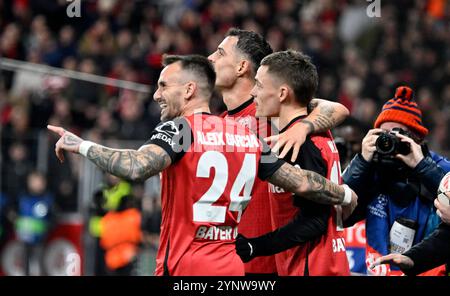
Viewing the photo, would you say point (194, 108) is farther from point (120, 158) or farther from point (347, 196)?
point (347, 196)

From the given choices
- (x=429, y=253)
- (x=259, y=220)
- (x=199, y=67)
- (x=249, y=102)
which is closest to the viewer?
(x=429, y=253)

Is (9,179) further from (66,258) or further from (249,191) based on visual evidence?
(249,191)

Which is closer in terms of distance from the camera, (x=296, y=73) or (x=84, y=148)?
(x=84, y=148)

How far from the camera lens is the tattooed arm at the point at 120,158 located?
5.29m

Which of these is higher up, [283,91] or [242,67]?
[242,67]

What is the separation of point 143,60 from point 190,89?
11723mm

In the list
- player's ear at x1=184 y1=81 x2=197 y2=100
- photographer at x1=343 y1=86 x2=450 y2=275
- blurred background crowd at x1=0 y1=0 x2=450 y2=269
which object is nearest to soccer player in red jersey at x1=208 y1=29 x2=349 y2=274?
photographer at x1=343 y1=86 x2=450 y2=275

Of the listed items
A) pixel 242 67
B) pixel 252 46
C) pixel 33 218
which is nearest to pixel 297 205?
pixel 242 67

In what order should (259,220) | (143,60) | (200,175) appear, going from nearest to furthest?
(200,175)
(259,220)
(143,60)

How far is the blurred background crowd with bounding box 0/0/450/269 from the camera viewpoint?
579 inches

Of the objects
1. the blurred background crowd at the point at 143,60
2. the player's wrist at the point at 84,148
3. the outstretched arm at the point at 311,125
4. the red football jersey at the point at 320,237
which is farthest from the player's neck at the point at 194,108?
the blurred background crowd at the point at 143,60

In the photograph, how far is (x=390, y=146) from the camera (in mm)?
6059

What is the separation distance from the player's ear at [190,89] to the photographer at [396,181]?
121 centimetres

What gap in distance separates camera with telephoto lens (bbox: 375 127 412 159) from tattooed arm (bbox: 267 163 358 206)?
15.1 inches
